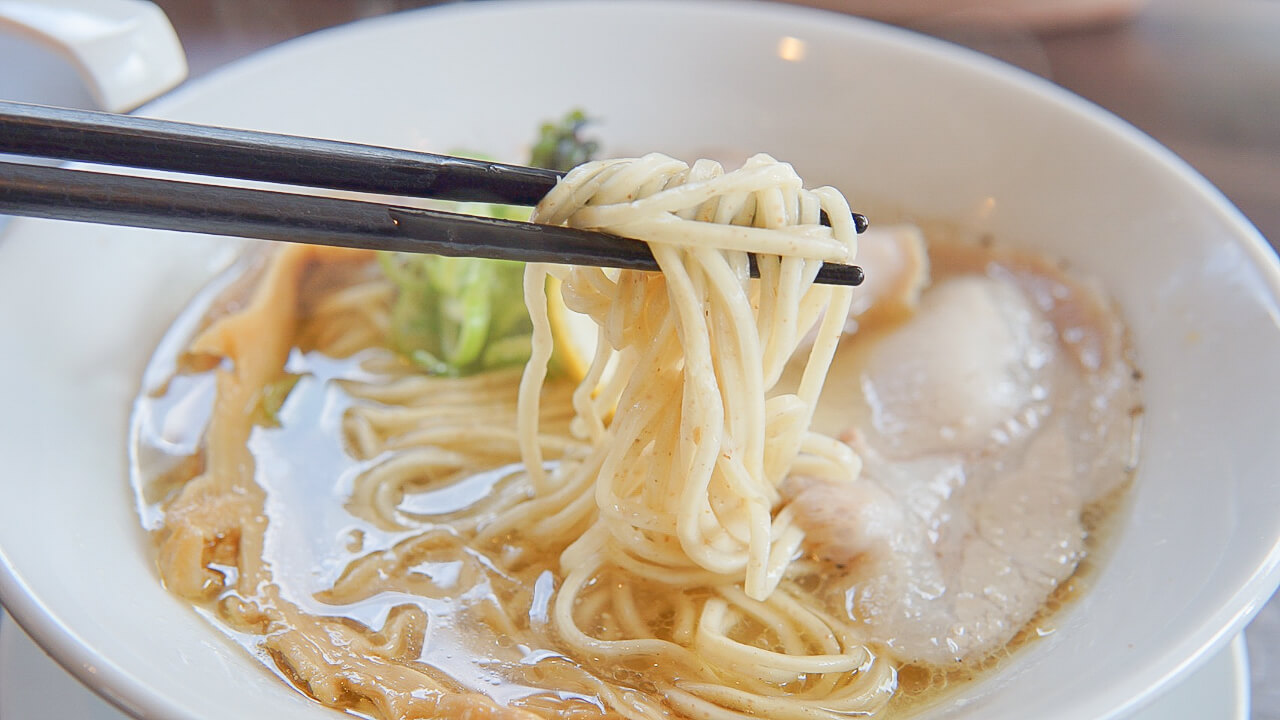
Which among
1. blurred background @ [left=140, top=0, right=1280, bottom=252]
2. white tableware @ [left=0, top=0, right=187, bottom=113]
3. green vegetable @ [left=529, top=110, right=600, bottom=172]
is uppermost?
white tableware @ [left=0, top=0, right=187, bottom=113]

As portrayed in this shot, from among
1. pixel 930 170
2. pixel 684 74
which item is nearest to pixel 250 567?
pixel 684 74

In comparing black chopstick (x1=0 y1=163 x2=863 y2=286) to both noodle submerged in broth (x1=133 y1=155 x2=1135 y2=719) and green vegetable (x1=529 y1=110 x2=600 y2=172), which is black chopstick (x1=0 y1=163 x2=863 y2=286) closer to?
noodle submerged in broth (x1=133 y1=155 x2=1135 y2=719)

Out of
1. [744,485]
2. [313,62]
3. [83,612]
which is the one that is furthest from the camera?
[313,62]

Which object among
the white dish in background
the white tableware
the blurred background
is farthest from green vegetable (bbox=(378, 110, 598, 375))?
the blurred background

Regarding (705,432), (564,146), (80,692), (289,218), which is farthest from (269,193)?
(564,146)

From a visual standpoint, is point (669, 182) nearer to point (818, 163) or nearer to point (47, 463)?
point (47, 463)

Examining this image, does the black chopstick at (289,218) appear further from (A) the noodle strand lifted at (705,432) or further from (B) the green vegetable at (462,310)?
(B) the green vegetable at (462,310)
